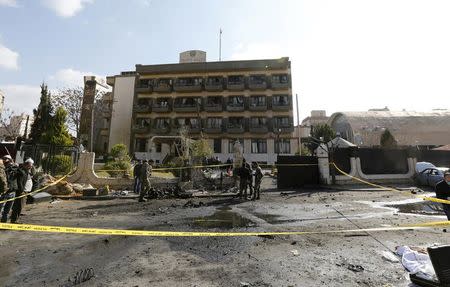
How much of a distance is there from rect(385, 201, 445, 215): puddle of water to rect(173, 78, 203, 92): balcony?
39205mm

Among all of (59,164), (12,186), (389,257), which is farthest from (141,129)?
(389,257)

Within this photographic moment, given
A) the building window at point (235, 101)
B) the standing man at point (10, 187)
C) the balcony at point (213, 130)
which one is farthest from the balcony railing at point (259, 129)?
the standing man at point (10, 187)

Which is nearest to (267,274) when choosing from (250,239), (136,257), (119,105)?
(250,239)

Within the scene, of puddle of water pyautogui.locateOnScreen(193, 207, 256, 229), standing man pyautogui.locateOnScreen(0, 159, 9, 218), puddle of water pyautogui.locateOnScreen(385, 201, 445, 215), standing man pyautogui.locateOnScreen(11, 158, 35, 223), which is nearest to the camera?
standing man pyautogui.locateOnScreen(0, 159, 9, 218)

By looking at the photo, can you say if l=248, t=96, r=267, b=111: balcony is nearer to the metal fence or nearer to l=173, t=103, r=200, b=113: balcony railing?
l=173, t=103, r=200, b=113: balcony railing

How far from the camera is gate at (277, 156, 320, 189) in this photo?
17938 mm

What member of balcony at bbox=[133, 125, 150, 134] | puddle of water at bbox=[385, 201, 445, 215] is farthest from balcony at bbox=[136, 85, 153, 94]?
puddle of water at bbox=[385, 201, 445, 215]

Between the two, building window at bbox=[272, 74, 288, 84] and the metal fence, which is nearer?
the metal fence

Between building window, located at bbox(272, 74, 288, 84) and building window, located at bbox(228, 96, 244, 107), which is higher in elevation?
building window, located at bbox(272, 74, 288, 84)

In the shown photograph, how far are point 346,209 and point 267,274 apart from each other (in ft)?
22.9

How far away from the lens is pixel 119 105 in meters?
49.5

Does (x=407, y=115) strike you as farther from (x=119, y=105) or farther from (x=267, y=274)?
(x=267, y=274)

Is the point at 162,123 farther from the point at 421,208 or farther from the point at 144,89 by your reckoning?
the point at 421,208

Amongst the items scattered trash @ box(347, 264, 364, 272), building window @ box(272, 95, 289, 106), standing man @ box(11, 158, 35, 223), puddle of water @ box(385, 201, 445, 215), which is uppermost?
building window @ box(272, 95, 289, 106)
